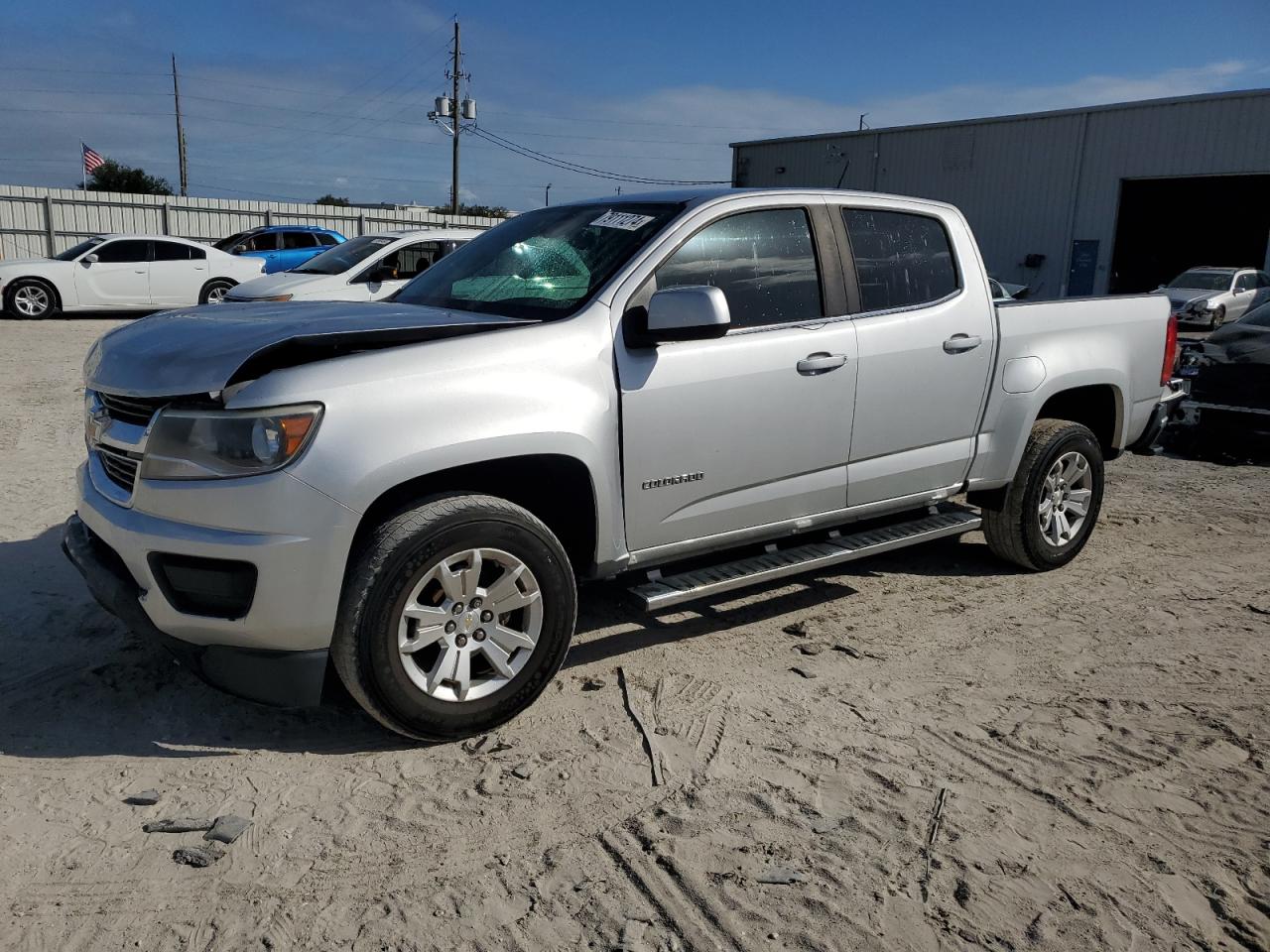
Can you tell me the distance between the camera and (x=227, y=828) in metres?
2.98

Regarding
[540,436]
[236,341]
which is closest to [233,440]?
[236,341]

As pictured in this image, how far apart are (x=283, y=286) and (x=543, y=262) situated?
26.4 ft

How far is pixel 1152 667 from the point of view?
4297 mm

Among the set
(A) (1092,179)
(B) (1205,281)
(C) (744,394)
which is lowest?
(C) (744,394)

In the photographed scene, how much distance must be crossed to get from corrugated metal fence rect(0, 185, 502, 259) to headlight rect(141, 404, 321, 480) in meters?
22.4

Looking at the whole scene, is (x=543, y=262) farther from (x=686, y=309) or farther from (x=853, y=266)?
(x=853, y=266)

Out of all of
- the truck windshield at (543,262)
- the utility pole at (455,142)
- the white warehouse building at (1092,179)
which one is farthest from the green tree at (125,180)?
the truck windshield at (543,262)

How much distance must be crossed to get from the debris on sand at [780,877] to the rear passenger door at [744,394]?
1.40 meters

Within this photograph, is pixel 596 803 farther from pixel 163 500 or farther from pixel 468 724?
pixel 163 500

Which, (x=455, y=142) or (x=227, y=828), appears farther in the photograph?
(x=455, y=142)

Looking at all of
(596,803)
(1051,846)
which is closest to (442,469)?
(596,803)

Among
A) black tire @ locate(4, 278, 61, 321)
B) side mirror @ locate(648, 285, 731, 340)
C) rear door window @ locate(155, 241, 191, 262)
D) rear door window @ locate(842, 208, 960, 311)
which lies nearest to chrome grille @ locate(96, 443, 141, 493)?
side mirror @ locate(648, 285, 731, 340)

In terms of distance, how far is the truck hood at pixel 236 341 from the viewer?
3.16m

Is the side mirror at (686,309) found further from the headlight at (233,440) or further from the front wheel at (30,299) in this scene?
the front wheel at (30,299)
